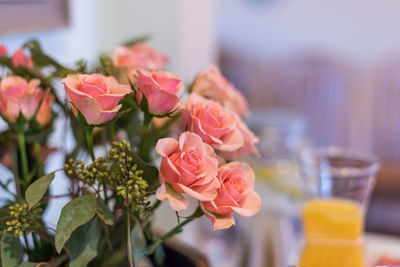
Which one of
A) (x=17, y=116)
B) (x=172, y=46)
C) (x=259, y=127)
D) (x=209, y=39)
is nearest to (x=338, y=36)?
(x=259, y=127)

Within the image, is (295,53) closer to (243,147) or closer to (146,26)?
(146,26)

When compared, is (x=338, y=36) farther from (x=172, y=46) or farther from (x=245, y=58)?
(x=172, y=46)

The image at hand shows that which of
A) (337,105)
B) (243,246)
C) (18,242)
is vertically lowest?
(337,105)

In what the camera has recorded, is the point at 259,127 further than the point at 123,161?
Yes

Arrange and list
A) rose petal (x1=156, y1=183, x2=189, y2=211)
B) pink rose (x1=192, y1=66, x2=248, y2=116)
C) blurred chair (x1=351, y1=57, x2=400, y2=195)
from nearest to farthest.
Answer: rose petal (x1=156, y1=183, x2=189, y2=211) < pink rose (x1=192, y1=66, x2=248, y2=116) < blurred chair (x1=351, y1=57, x2=400, y2=195)

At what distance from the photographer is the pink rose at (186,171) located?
14.1 inches

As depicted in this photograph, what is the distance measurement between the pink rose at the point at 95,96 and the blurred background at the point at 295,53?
52 centimetres

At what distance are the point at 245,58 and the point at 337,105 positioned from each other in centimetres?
68

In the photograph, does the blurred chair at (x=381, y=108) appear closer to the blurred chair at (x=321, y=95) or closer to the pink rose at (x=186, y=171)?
the blurred chair at (x=321, y=95)

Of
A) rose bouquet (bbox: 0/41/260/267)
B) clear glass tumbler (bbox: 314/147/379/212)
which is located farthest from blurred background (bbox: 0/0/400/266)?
rose bouquet (bbox: 0/41/260/267)

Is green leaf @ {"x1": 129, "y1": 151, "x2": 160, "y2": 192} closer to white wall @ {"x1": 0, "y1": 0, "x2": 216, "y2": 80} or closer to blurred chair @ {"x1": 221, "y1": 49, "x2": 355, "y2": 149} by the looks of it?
white wall @ {"x1": 0, "y1": 0, "x2": 216, "y2": 80}

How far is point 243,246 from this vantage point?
0.94 metres

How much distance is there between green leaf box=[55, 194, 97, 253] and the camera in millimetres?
352

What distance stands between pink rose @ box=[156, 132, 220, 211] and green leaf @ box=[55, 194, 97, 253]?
0.06 metres
